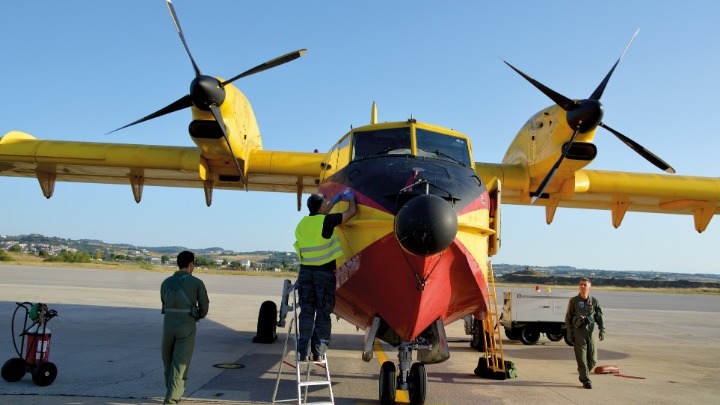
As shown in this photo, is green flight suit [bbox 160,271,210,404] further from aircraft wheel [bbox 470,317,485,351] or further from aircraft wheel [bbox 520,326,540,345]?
aircraft wheel [bbox 520,326,540,345]

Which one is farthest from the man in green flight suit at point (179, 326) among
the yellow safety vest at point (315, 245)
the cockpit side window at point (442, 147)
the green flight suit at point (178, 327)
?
the cockpit side window at point (442, 147)

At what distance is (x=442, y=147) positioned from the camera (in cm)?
667

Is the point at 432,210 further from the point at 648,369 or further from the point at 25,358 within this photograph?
the point at 648,369

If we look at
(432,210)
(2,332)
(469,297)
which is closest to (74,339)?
(2,332)

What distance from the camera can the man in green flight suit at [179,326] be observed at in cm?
524

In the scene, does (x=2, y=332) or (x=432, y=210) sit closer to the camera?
(x=432, y=210)

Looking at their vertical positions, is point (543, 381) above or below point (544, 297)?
below

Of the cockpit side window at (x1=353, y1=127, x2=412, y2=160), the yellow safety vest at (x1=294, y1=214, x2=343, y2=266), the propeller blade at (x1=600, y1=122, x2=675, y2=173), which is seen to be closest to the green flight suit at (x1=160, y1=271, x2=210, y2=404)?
the yellow safety vest at (x1=294, y1=214, x2=343, y2=266)

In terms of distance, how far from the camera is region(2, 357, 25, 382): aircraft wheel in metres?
6.29

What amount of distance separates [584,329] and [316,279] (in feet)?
16.0

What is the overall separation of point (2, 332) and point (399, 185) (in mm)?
9778

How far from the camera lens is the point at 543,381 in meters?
8.36

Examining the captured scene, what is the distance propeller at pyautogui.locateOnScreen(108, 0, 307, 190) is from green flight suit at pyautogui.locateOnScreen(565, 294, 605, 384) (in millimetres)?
6428

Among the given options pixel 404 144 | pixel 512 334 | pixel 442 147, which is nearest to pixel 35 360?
pixel 404 144
